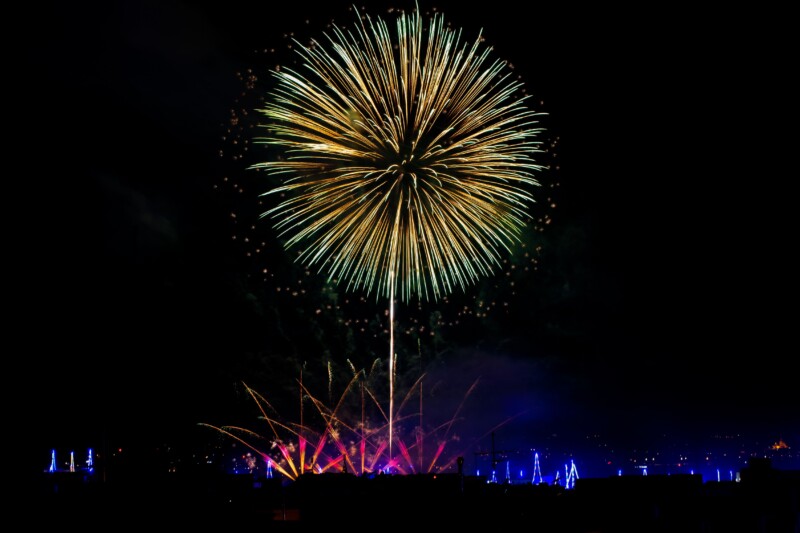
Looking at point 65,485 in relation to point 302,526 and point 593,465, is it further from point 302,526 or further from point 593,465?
point 593,465

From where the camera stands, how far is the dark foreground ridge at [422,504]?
661 inches

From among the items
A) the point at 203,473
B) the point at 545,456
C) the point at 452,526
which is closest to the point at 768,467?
the point at 452,526

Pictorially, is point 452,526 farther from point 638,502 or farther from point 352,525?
point 638,502

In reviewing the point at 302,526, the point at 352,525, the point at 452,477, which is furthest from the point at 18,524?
the point at 452,477

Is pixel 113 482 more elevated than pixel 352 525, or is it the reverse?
pixel 113 482

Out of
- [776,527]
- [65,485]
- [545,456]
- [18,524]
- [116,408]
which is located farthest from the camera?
[545,456]

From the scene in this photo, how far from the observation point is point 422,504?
19.7 meters

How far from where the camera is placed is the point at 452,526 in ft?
62.1

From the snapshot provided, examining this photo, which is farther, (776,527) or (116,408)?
(116,408)

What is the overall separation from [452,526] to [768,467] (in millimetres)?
7892

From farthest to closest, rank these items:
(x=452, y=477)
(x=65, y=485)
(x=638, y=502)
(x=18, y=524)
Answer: (x=452, y=477), (x=638, y=502), (x=65, y=485), (x=18, y=524)

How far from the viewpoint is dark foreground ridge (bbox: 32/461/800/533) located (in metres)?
16.8

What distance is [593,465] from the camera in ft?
516

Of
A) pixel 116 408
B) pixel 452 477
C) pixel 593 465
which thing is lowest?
pixel 593 465
